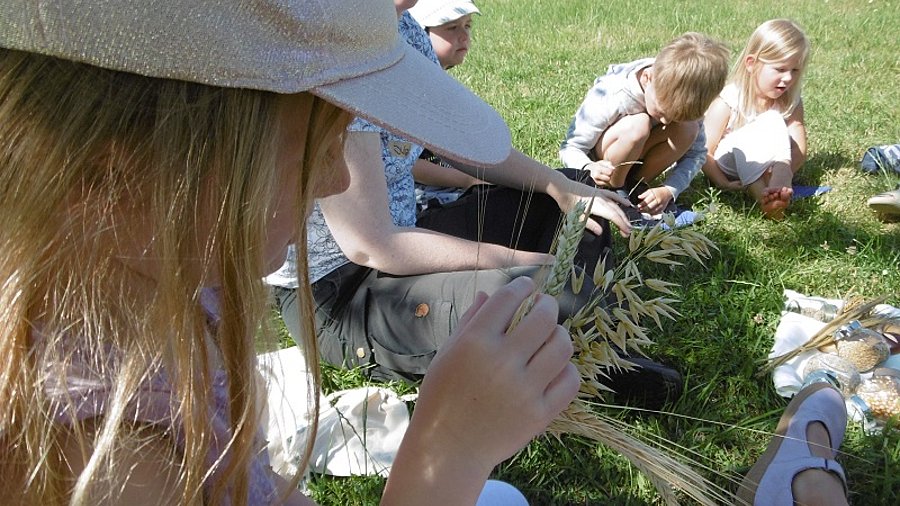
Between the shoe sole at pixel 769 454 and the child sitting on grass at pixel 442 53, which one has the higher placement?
the child sitting on grass at pixel 442 53

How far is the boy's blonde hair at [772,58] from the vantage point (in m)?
3.92

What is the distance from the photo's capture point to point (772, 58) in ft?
12.9

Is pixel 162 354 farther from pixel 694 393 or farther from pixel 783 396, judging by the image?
pixel 783 396

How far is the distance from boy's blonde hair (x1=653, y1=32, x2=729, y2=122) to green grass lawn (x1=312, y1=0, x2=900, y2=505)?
465 mm

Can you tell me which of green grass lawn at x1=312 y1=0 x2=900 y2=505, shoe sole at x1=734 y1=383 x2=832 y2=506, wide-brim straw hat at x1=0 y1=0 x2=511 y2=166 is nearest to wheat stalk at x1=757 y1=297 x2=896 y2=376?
green grass lawn at x1=312 y1=0 x2=900 y2=505

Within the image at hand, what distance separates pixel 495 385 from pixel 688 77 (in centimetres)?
246

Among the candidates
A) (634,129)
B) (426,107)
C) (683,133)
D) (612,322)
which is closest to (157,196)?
(426,107)

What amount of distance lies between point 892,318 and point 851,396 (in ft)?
1.32

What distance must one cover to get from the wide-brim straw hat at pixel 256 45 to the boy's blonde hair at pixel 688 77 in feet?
8.25

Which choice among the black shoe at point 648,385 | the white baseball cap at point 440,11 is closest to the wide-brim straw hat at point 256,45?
the black shoe at point 648,385

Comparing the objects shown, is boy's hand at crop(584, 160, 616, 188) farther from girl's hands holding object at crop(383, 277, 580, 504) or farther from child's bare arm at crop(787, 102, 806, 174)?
girl's hands holding object at crop(383, 277, 580, 504)

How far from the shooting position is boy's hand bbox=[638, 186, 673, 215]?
125 inches

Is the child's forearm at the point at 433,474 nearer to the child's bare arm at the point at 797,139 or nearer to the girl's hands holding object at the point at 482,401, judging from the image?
the girl's hands holding object at the point at 482,401

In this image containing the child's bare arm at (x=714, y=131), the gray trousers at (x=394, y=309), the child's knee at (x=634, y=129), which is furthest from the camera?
the child's bare arm at (x=714, y=131)
